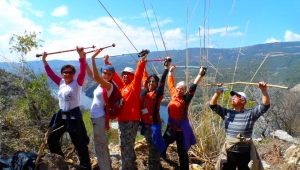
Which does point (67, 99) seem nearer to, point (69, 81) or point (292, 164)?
point (69, 81)

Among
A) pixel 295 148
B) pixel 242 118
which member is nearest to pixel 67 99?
pixel 242 118

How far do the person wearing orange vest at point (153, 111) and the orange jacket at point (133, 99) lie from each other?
0.44ft

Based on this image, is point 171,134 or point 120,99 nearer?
point 120,99

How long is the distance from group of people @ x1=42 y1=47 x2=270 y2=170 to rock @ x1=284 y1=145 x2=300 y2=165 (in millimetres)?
1524

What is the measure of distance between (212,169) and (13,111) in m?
4.02

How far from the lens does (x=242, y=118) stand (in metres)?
3.19

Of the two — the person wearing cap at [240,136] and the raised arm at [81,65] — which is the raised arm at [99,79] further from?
the person wearing cap at [240,136]

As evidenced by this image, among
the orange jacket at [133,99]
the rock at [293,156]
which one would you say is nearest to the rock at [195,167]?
the orange jacket at [133,99]

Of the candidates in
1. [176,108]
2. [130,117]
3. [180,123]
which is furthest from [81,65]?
[180,123]

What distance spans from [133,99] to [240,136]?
52.1 inches

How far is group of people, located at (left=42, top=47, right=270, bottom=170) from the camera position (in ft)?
10.5

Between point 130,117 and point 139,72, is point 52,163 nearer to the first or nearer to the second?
point 130,117

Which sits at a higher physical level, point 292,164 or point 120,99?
point 120,99

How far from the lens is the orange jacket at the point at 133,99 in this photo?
135 inches
